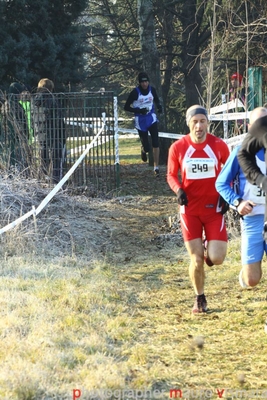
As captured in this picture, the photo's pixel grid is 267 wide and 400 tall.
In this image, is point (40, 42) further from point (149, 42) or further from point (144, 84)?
point (144, 84)

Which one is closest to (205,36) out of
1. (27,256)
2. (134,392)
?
(27,256)

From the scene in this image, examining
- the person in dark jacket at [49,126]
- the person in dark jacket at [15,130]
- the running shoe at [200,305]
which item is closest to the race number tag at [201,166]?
the running shoe at [200,305]

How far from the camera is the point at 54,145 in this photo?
47.9ft

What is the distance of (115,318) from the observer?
710cm

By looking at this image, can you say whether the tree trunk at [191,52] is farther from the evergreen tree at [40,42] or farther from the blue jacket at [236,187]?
the blue jacket at [236,187]

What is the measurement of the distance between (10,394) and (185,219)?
9.93ft

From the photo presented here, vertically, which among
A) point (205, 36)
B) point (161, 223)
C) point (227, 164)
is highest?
point (205, 36)

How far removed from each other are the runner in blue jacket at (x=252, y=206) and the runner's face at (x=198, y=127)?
64cm

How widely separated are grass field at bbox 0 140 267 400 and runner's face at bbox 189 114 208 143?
1633 mm

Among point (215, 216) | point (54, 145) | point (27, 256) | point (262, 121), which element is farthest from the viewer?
point (54, 145)

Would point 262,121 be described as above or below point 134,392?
above

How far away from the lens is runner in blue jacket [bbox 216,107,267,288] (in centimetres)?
678

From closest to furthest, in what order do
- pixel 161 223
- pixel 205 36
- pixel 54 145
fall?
pixel 161 223 → pixel 54 145 → pixel 205 36

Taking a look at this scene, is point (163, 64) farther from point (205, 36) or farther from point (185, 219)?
point (185, 219)
